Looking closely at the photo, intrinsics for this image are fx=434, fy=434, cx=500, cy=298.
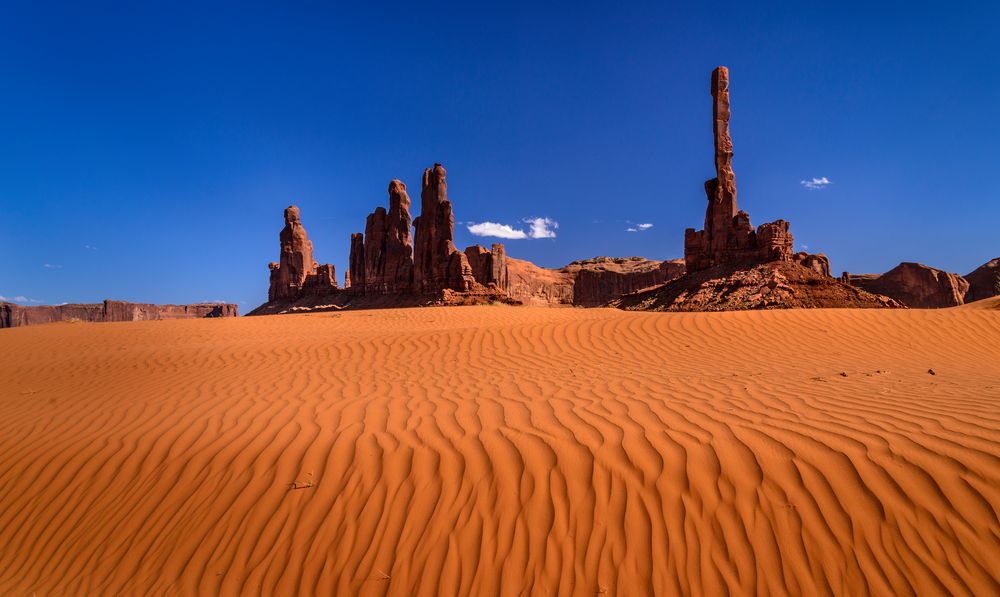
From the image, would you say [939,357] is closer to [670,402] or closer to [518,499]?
[670,402]

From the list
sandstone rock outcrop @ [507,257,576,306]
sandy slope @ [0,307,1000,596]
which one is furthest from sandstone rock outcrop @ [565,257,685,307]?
sandy slope @ [0,307,1000,596]

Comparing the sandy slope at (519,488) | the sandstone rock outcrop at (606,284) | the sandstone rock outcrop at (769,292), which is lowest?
the sandy slope at (519,488)

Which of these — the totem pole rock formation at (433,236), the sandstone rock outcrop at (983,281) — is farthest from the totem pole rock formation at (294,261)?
the sandstone rock outcrop at (983,281)

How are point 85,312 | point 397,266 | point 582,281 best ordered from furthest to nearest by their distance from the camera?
point 582,281 → point 85,312 → point 397,266

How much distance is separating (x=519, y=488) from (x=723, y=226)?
31930mm

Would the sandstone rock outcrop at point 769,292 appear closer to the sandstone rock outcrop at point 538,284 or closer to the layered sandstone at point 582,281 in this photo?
the layered sandstone at point 582,281

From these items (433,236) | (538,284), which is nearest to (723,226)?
(433,236)

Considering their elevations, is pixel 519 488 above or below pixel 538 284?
below

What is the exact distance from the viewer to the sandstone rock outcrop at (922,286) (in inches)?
1332

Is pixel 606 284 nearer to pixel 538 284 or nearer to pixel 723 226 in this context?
pixel 538 284

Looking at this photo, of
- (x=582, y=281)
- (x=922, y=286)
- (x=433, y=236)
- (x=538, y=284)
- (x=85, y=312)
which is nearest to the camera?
(x=922, y=286)

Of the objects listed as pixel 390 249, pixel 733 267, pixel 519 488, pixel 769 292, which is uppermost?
pixel 390 249

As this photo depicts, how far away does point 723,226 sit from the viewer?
1182 inches

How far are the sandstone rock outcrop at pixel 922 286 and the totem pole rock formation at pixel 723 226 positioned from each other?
1069 cm
